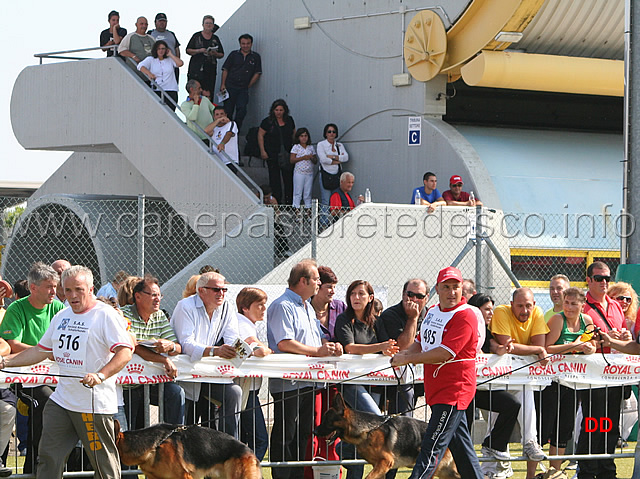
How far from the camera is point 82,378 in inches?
269

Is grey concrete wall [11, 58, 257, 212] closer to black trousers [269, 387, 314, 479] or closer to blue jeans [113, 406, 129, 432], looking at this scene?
black trousers [269, 387, 314, 479]

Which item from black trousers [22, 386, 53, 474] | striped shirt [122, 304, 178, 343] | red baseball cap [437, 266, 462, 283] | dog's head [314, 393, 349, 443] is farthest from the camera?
black trousers [22, 386, 53, 474]

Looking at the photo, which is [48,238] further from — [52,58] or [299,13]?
[299,13]

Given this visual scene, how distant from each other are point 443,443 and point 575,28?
11.8 m

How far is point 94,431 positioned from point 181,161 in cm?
1160

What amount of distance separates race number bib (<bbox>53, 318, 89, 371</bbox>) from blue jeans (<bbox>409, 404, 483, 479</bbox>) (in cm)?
233

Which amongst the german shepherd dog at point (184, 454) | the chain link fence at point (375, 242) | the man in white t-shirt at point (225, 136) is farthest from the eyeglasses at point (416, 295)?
the man in white t-shirt at point (225, 136)

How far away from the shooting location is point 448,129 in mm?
17672

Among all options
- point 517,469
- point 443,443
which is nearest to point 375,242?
point 517,469

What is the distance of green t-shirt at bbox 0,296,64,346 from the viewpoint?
797 centimetres

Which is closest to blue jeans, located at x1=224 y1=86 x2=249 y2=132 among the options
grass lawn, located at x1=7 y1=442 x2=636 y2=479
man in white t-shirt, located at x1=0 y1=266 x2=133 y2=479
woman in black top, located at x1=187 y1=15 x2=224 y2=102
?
woman in black top, located at x1=187 y1=15 x2=224 y2=102

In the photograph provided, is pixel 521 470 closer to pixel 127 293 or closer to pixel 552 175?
pixel 127 293

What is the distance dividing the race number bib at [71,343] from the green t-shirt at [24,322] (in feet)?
3.59

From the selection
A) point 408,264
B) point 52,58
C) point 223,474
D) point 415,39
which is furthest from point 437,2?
point 223,474
